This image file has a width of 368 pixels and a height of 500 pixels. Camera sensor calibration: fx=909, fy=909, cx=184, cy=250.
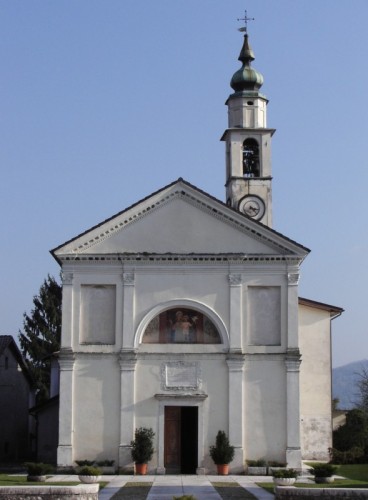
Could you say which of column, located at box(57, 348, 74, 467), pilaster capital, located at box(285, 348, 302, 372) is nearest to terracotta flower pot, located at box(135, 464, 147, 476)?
column, located at box(57, 348, 74, 467)

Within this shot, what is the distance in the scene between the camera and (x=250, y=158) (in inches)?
1473

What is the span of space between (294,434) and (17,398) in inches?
725

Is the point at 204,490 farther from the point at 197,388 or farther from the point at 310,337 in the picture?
the point at 310,337

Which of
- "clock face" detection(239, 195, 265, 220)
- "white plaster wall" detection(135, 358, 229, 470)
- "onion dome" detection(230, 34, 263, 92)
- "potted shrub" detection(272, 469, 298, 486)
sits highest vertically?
"onion dome" detection(230, 34, 263, 92)

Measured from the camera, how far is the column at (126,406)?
3002cm

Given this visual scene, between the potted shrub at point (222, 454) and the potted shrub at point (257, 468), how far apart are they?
2.17 ft

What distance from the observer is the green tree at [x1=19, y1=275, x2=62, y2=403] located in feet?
179

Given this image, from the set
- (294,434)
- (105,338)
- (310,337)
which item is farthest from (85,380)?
(310,337)

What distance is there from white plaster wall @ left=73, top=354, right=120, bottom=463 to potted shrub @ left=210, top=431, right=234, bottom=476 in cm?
330

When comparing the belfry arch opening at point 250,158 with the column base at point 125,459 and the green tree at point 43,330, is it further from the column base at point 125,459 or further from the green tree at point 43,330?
the green tree at point 43,330

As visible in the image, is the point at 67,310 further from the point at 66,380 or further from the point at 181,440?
the point at 181,440

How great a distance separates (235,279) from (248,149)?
806 cm

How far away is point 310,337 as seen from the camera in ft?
116

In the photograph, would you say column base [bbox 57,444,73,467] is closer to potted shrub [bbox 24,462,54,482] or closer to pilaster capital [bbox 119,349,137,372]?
pilaster capital [bbox 119,349,137,372]
